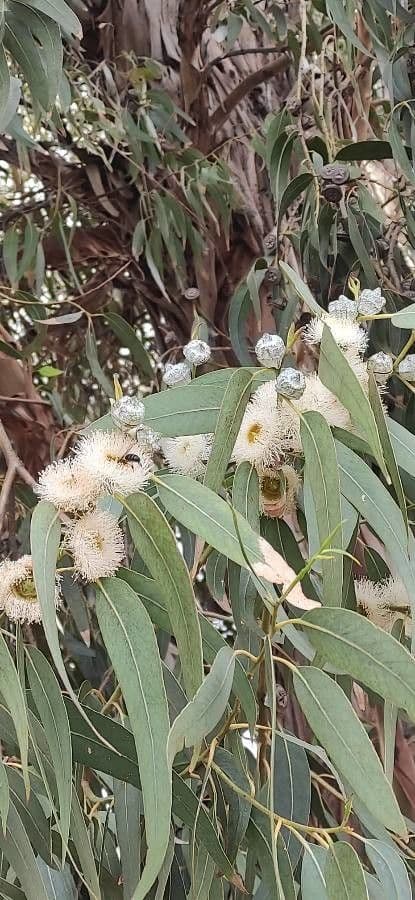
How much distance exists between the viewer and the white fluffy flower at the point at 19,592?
50 centimetres

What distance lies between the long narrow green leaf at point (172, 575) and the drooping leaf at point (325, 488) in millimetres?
75

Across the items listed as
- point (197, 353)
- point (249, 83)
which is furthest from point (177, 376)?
point (249, 83)

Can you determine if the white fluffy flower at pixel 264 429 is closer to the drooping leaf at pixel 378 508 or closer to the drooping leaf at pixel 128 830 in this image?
the drooping leaf at pixel 378 508

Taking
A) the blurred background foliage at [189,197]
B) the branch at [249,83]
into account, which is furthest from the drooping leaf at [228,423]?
the branch at [249,83]

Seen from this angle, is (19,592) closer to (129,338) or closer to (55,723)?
(55,723)

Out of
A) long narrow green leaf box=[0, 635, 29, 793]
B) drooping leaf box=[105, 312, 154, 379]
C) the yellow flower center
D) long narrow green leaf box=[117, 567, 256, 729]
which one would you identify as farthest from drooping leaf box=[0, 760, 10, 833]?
drooping leaf box=[105, 312, 154, 379]

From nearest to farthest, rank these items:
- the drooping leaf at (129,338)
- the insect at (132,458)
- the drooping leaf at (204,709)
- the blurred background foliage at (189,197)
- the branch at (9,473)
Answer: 1. the drooping leaf at (204,709)
2. the insect at (132,458)
3. the branch at (9,473)
4. the blurred background foliage at (189,197)
5. the drooping leaf at (129,338)

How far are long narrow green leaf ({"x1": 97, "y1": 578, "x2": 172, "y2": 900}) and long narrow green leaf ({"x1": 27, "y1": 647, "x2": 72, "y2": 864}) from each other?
0.20ft

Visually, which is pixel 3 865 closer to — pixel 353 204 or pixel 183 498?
pixel 183 498

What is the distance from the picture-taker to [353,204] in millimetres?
1089

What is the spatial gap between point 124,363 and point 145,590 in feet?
4.31

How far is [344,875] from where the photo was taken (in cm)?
45

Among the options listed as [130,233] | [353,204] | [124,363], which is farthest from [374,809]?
[124,363]

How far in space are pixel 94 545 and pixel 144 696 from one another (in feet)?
0.27
